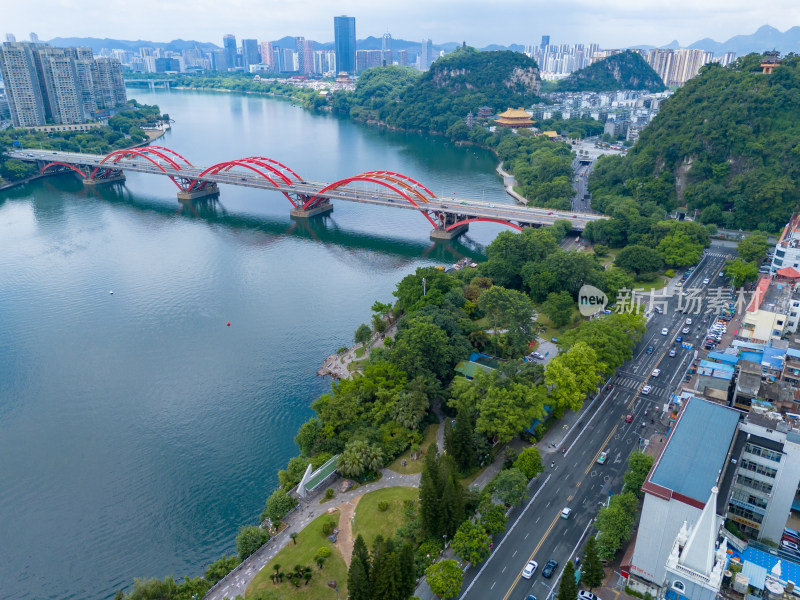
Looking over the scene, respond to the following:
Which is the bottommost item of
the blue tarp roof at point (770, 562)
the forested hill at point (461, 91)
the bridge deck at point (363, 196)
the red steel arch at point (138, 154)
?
the blue tarp roof at point (770, 562)

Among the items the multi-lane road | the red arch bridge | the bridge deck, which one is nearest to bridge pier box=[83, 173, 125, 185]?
the red arch bridge

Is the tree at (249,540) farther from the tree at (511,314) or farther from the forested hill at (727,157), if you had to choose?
the forested hill at (727,157)

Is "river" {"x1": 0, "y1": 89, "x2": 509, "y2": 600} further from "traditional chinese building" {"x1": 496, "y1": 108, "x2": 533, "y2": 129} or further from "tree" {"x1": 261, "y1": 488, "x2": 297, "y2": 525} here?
"traditional chinese building" {"x1": 496, "y1": 108, "x2": 533, "y2": 129}

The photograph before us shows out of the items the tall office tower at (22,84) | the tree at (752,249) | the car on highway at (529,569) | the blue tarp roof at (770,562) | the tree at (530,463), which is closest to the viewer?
the blue tarp roof at (770,562)

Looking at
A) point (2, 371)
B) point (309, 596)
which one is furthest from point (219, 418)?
point (2, 371)

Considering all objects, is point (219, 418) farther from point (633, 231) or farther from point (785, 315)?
point (633, 231)

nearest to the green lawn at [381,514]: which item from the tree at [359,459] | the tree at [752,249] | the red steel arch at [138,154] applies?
the tree at [359,459]
